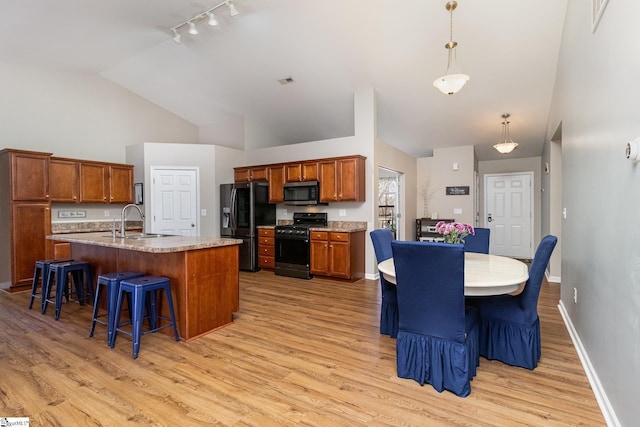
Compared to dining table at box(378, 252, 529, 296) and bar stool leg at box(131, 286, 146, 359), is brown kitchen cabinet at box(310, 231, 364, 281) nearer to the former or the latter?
dining table at box(378, 252, 529, 296)

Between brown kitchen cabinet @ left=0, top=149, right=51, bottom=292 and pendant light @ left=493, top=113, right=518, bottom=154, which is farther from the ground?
pendant light @ left=493, top=113, right=518, bottom=154

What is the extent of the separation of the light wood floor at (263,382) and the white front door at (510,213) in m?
4.54

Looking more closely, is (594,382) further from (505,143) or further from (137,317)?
(505,143)

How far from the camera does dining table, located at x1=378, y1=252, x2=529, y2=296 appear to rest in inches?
80.5

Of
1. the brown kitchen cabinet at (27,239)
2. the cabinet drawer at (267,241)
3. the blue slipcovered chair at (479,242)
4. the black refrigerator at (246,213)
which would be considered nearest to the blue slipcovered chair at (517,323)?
the blue slipcovered chair at (479,242)

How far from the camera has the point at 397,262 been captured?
206cm

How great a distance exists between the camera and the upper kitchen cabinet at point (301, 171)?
555cm

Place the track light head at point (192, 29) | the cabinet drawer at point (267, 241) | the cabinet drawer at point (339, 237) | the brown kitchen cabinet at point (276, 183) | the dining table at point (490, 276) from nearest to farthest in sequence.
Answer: the dining table at point (490, 276) → the track light head at point (192, 29) → the cabinet drawer at point (339, 237) → the cabinet drawer at point (267, 241) → the brown kitchen cabinet at point (276, 183)

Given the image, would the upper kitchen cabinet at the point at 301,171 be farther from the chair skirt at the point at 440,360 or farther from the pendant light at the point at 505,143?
the chair skirt at the point at 440,360

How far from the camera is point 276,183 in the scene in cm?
599

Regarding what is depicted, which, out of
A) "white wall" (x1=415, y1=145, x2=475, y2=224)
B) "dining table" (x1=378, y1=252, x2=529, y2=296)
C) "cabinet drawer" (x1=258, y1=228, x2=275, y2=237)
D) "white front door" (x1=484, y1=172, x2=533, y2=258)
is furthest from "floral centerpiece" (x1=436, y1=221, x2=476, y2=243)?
"white front door" (x1=484, y1=172, x2=533, y2=258)

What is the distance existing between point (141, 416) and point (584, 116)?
3.81 metres

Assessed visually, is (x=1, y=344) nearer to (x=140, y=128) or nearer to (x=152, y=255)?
(x=152, y=255)

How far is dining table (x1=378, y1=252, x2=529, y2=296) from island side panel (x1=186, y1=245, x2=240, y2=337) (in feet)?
5.07
